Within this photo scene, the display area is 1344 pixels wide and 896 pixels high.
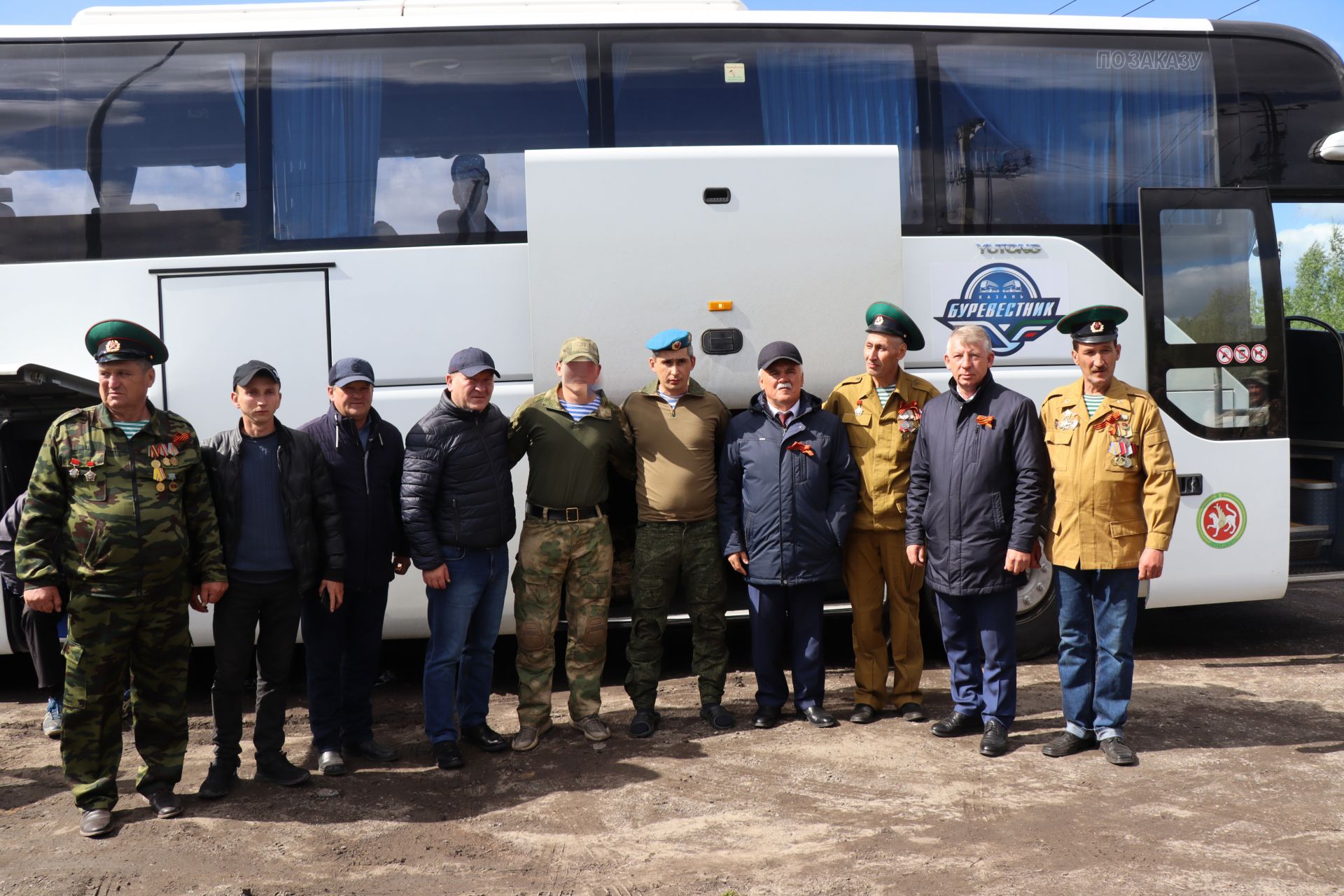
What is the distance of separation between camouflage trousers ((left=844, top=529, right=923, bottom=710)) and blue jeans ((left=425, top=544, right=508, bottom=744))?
1.78 meters

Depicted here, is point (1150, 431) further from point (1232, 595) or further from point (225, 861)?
point (225, 861)

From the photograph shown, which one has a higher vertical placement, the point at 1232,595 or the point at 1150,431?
the point at 1150,431

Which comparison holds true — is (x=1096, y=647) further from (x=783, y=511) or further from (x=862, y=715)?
(x=783, y=511)

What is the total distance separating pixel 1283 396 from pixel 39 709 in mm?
7487

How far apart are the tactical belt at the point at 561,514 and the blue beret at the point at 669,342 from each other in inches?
33.1

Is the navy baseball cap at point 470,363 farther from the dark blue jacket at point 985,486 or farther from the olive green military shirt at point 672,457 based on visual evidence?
the dark blue jacket at point 985,486

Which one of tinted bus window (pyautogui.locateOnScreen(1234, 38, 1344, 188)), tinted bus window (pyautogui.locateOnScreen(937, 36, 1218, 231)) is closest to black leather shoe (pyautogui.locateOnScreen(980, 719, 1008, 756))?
tinted bus window (pyautogui.locateOnScreen(937, 36, 1218, 231))

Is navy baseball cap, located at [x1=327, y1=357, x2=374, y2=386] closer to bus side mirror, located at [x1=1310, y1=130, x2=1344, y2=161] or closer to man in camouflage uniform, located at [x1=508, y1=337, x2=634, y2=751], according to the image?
man in camouflage uniform, located at [x1=508, y1=337, x2=634, y2=751]

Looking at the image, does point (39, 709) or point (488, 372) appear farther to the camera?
point (39, 709)

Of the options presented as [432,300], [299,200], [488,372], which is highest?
[299,200]

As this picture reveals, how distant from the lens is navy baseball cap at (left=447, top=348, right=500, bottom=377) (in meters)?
4.76

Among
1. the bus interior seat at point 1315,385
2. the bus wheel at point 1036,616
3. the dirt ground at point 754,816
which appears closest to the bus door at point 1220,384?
the bus wheel at point 1036,616

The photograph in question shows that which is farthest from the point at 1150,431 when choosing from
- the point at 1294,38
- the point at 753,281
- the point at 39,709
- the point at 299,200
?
the point at 39,709

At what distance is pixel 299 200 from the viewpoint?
19.3ft
